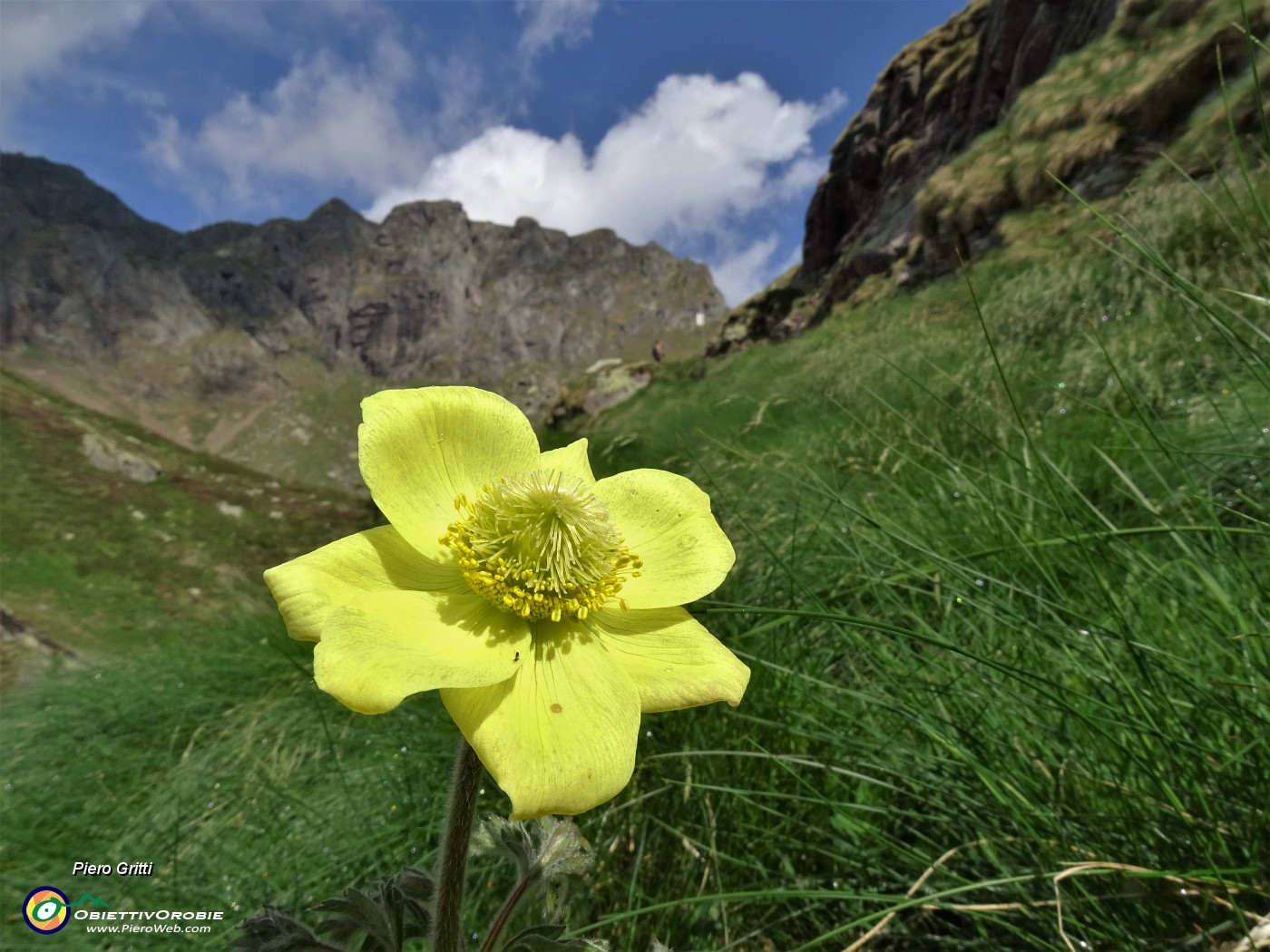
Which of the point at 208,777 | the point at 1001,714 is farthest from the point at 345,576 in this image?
the point at 208,777

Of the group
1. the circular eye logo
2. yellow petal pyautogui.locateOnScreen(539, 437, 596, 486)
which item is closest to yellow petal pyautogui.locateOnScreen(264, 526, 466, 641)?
yellow petal pyautogui.locateOnScreen(539, 437, 596, 486)

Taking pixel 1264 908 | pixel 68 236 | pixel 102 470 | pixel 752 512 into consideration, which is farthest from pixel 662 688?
pixel 68 236

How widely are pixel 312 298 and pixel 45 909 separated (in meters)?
189

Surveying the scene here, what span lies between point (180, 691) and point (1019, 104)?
73.2 feet

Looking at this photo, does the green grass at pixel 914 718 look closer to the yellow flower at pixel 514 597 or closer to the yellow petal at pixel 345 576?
the yellow flower at pixel 514 597

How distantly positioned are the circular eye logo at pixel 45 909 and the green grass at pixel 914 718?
0.06 meters

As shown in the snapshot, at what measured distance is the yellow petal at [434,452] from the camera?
945 mm

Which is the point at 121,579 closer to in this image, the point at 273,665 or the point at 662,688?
the point at 273,665

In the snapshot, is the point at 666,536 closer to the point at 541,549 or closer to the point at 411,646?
the point at 541,549

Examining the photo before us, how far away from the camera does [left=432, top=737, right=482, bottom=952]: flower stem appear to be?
779 mm

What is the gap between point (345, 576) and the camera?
87 centimetres

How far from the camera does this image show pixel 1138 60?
14633mm

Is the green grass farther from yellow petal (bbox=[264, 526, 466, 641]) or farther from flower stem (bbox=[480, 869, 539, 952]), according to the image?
yellow petal (bbox=[264, 526, 466, 641])

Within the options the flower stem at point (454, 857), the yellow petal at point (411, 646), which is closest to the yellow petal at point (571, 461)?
the yellow petal at point (411, 646)
